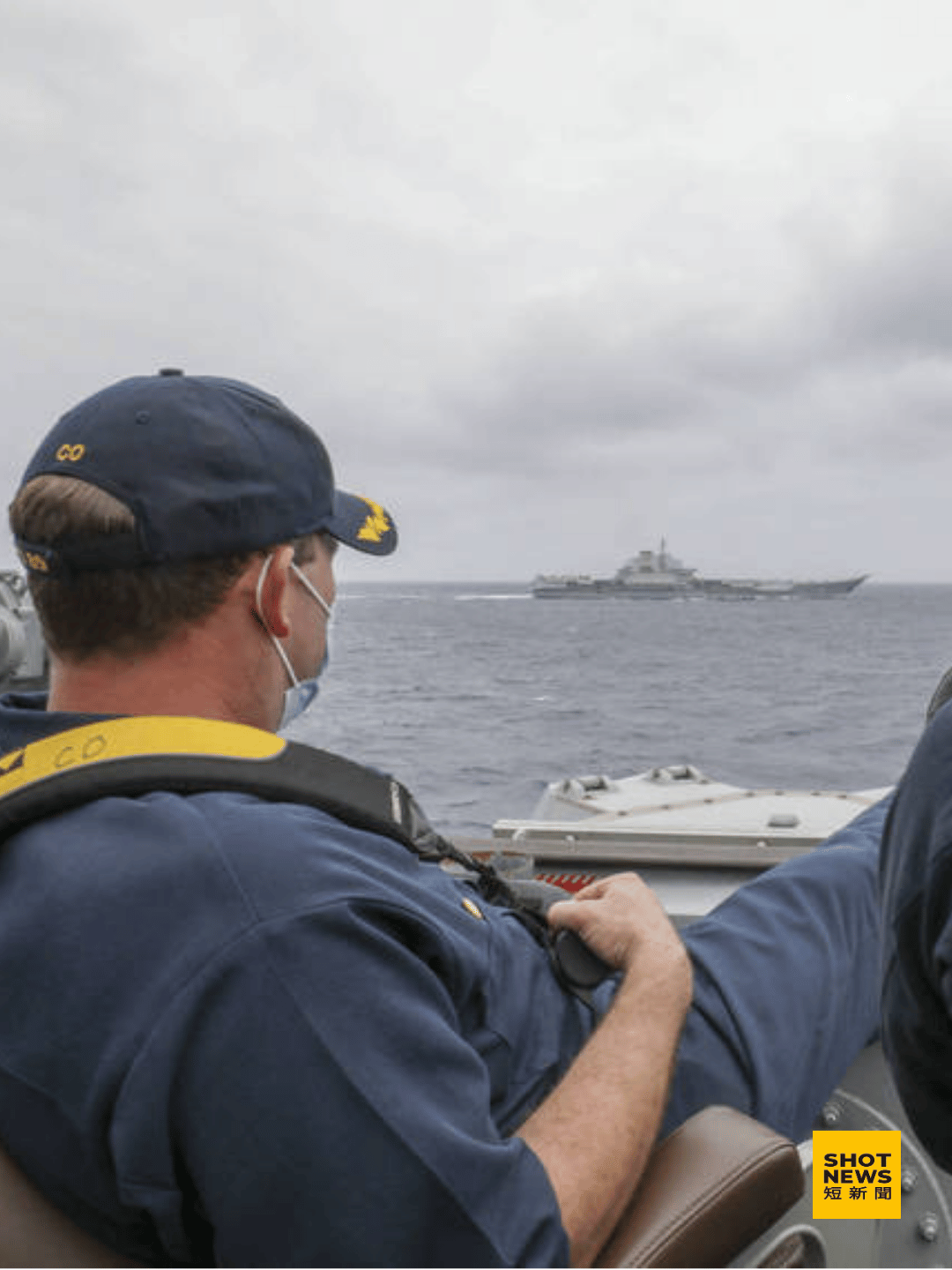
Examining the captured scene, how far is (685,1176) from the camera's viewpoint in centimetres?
129

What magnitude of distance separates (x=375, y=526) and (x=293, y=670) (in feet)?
1.13

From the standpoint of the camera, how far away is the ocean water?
625 inches

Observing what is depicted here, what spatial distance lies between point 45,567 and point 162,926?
538 millimetres

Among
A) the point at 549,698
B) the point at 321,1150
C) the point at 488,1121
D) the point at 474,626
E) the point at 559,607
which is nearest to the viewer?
the point at 321,1150

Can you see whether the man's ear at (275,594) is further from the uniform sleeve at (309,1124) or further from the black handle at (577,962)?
the black handle at (577,962)

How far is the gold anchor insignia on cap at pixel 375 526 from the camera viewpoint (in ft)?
5.83

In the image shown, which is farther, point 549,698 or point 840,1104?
point 549,698

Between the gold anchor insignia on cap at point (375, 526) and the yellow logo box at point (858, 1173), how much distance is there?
1.34m

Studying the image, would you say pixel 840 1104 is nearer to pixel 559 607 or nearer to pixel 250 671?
pixel 250 671

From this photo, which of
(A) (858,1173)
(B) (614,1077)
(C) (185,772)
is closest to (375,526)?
(C) (185,772)

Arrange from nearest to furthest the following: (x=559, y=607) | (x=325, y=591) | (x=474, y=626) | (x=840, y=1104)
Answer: (x=325, y=591)
(x=840, y=1104)
(x=474, y=626)
(x=559, y=607)

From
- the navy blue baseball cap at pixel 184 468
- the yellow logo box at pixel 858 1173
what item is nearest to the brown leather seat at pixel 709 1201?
the yellow logo box at pixel 858 1173

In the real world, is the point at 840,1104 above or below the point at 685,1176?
below

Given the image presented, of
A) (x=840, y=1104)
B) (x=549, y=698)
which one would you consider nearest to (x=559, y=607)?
(x=549, y=698)
